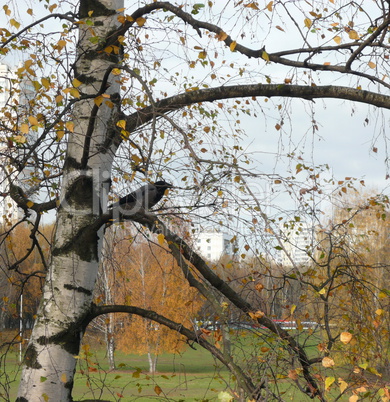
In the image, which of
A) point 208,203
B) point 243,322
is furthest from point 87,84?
point 243,322

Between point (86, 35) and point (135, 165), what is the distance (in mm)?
1144

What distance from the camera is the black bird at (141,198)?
3452mm

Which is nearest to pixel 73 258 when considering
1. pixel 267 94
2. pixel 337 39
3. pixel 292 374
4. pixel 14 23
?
pixel 292 374

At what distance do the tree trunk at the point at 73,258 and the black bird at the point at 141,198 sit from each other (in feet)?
0.53

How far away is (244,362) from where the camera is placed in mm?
3303

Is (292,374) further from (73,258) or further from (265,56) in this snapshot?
(265,56)

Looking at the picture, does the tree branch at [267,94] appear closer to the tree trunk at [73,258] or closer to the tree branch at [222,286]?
the tree trunk at [73,258]

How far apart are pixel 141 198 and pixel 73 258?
106 centimetres

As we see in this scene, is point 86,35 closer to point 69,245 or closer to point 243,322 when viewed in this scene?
point 69,245

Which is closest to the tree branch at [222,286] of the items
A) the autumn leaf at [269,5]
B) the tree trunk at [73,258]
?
the tree trunk at [73,258]

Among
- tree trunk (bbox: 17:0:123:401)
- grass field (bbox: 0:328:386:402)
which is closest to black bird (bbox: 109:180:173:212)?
tree trunk (bbox: 17:0:123:401)

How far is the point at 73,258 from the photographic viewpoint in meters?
3.39

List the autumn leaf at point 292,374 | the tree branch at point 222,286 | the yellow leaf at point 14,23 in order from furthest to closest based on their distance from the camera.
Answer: the yellow leaf at point 14,23, the tree branch at point 222,286, the autumn leaf at point 292,374

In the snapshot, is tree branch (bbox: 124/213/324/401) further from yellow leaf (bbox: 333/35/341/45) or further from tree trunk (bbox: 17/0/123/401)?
yellow leaf (bbox: 333/35/341/45)
